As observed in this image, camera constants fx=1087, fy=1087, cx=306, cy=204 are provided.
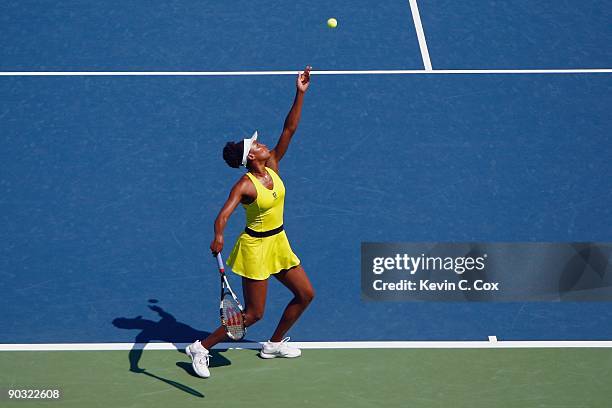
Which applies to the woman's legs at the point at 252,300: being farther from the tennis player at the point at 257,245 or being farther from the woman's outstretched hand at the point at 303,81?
the woman's outstretched hand at the point at 303,81

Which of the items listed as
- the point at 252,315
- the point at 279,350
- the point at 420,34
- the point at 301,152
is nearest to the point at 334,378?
the point at 279,350

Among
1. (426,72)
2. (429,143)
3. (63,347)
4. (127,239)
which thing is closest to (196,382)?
(63,347)

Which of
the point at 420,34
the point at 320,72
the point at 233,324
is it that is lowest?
the point at 233,324

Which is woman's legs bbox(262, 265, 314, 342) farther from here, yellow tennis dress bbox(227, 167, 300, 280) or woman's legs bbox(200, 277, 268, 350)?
woman's legs bbox(200, 277, 268, 350)

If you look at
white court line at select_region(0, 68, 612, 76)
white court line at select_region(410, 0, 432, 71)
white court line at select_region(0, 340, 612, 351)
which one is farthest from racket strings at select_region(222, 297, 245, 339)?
white court line at select_region(410, 0, 432, 71)

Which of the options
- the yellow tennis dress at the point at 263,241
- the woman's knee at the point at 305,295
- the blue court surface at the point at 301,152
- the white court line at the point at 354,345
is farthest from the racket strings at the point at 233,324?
the blue court surface at the point at 301,152

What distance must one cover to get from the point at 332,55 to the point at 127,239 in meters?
4.52

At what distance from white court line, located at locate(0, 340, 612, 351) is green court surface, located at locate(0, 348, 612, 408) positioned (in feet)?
0.29

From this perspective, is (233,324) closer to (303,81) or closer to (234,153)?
(234,153)

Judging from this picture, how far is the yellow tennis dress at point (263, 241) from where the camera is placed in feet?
31.5

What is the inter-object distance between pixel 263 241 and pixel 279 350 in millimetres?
1164

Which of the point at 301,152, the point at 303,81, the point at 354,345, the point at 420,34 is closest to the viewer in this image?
the point at 303,81

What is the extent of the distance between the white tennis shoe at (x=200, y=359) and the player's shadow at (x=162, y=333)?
24 centimetres

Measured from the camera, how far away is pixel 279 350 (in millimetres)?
10188
